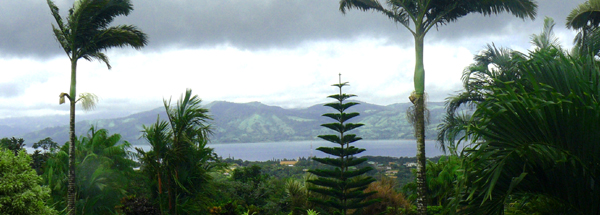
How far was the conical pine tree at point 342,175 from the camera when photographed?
37.8 feet

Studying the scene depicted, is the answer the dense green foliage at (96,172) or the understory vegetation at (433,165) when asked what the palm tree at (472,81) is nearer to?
the understory vegetation at (433,165)

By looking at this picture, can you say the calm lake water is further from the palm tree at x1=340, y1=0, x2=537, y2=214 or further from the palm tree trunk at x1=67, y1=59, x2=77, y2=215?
the palm tree at x1=340, y1=0, x2=537, y2=214

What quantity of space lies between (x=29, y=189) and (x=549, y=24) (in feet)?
47.4

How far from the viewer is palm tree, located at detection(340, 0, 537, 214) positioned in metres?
8.59

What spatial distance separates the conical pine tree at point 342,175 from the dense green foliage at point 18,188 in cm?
742

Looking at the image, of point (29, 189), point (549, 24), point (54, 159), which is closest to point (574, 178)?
point (29, 189)

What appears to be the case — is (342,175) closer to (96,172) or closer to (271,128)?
(96,172)

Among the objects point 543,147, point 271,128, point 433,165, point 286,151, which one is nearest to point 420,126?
point 543,147

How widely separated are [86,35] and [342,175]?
7.46 meters

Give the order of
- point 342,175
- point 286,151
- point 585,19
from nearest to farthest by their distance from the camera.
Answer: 1. point 585,19
2. point 342,175
3. point 286,151

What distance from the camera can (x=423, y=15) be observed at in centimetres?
891

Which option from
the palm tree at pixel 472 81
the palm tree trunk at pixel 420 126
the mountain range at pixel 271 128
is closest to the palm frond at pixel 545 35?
the palm tree at pixel 472 81

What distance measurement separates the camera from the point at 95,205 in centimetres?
1184

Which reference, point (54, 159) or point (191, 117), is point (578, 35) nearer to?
point (191, 117)
